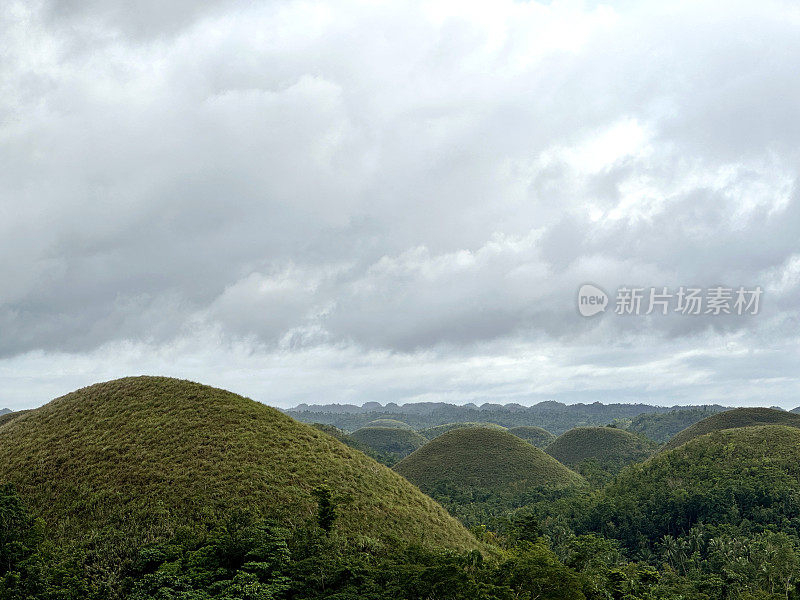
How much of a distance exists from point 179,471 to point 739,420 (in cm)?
14560

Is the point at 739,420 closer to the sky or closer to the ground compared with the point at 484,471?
closer to the sky

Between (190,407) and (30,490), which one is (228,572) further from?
(190,407)

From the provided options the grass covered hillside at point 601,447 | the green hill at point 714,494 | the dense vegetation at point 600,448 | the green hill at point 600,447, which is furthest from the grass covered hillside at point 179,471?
the grass covered hillside at point 601,447

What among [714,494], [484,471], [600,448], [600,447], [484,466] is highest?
[714,494]

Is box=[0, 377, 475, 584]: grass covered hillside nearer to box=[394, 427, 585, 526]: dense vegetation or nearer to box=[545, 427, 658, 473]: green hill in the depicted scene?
box=[394, 427, 585, 526]: dense vegetation

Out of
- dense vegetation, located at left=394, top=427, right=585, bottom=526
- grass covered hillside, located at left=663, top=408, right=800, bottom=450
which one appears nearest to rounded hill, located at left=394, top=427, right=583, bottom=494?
dense vegetation, located at left=394, top=427, right=585, bottom=526

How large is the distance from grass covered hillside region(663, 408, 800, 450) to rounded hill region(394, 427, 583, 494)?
35099 millimetres

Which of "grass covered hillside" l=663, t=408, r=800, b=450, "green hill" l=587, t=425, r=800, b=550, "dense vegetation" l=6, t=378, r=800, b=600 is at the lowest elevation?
"green hill" l=587, t=425, r=800, b=550

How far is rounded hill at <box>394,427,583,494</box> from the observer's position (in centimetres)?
11725

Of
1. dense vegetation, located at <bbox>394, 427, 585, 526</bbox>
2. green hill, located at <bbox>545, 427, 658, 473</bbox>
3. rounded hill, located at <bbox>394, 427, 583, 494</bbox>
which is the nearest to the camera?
dense vegetation, located at <bbox>394, 427, 585, 526</bbox>

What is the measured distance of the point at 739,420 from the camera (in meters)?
140

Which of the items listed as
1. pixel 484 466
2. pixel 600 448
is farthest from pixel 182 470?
pixel 600 448

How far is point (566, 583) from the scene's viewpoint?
29750 mm

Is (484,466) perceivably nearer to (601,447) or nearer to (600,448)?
(600,448)
